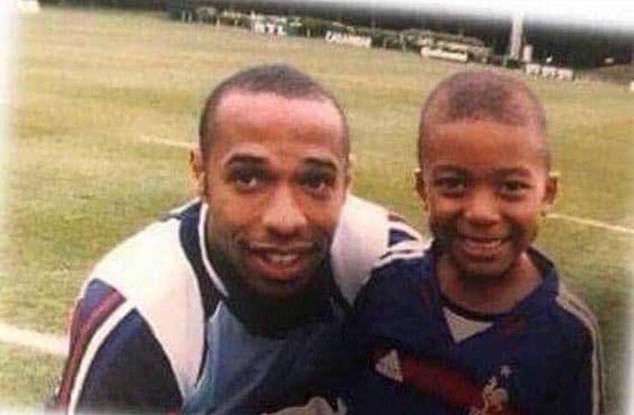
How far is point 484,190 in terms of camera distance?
166 cm

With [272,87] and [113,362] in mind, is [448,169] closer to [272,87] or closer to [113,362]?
[272,87]

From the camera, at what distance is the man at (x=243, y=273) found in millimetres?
1680

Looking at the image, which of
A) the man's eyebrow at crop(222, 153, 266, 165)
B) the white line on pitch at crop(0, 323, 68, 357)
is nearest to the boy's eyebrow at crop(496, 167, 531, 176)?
the man's eyebrow at crop(222, 153, 266, 165)

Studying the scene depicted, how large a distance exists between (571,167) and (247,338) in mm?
498

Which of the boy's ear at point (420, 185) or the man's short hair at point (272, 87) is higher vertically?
the man's short hair at point (272, 87)

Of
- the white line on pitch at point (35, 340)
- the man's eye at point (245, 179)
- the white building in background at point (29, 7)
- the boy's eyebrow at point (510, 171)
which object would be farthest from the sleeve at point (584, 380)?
the white building in background at point (29, 7)

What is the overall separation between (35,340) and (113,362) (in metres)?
0.13

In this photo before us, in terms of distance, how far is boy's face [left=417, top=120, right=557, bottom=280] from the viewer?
165 cm

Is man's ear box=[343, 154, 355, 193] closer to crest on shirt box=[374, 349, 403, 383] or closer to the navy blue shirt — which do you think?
the navy blue shirt

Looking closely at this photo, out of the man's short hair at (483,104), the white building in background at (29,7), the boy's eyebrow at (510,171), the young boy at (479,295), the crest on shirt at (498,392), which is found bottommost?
the crest on shirt at (498,392)

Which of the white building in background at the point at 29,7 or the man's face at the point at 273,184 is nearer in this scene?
the man's face at the point at 273,184

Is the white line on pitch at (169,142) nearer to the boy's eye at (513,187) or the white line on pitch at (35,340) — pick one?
the white line on pitch at (35,340)

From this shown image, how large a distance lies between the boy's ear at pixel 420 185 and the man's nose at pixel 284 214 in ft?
0.52

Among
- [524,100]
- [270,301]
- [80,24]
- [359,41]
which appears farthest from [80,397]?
[524,100]
